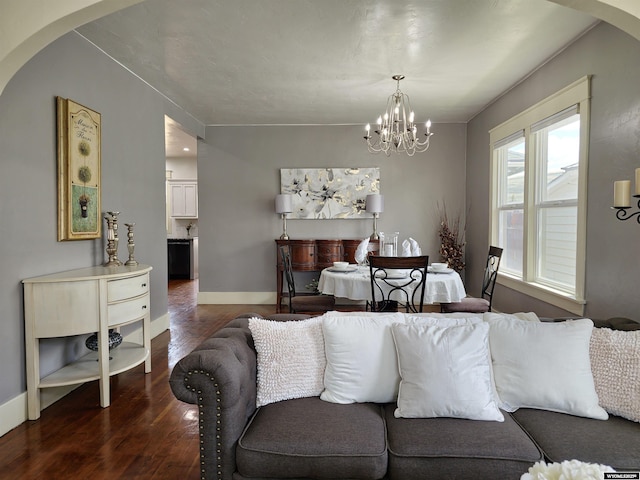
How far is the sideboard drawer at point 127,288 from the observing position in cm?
274

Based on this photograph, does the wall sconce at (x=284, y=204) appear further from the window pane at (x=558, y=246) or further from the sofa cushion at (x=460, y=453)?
the sofa cushion at (x=460, y=453)

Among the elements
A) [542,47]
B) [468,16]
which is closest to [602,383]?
[468,16]

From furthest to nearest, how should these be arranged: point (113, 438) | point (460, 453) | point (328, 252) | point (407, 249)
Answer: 1. point (328, 252)
2. point (407, 249)
3. point (113, 438)
4. point (460, 453)

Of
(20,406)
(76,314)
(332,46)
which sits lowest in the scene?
(20,406)

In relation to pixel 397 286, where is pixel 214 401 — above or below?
below

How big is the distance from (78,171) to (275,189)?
10.8 ft

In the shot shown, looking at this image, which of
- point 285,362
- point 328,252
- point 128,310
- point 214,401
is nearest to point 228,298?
point 328,252

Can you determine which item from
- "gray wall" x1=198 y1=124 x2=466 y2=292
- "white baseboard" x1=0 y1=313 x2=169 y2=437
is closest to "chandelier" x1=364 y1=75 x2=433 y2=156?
"gray wall" x1=198 y1=124 x2=466 y2=292

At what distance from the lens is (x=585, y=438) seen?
1.54 m

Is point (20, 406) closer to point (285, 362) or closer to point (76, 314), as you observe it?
point (76, 314)

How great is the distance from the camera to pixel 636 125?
8.43 feet

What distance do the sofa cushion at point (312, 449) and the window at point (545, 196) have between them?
2.50 meters

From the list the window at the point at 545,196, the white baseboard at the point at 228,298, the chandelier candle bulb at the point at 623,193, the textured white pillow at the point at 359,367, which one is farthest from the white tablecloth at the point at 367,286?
the white baseboard at the point at 228,298

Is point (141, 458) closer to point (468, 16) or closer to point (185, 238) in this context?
point (468, 16)
